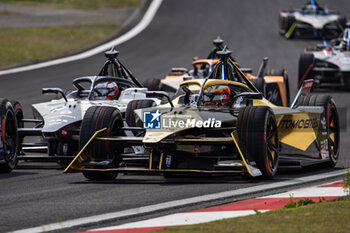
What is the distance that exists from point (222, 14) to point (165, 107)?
29422 mm

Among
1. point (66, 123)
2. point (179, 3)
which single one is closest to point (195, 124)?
point (66, 123)

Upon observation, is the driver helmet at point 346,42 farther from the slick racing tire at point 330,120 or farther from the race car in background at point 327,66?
the slick racing tire at point 330,120

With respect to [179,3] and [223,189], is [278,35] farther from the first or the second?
[223,189]

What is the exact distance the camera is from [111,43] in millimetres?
31906

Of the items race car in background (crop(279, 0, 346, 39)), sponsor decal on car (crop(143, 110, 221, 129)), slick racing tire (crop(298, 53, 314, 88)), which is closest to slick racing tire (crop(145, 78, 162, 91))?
slick racing tire (crop(298, 53, 314, 88))

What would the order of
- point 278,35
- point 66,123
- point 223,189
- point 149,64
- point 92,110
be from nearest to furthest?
point 223,189
point 92,110
point 66,123
point 149,64
point 278,35

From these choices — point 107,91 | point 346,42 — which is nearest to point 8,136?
point 107,91

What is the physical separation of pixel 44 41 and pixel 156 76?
8136 millimetres

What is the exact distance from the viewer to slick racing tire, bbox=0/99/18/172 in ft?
36.5

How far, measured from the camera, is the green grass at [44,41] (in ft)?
94.0

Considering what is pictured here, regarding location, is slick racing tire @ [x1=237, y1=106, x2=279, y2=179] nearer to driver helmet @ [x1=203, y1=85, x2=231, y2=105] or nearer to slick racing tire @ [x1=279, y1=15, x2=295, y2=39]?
driver helmet @ [x1=203, y1=85, x2=231, y2=105]

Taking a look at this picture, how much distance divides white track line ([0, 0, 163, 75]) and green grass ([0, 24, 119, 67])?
2.54 ft

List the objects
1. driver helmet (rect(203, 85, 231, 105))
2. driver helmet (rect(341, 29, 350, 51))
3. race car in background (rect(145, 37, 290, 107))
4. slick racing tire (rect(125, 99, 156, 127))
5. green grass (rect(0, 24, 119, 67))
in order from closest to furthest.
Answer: driver helmet (rect(203, 85, 231, 105)), slick racing tire (rect(125, 99, 156, 127)), race car in background (rect(145, 37, 290, 107)), driver helmet (rect(341, 29, 350, 51)), green grass (rect(0, 24, 119, 67))

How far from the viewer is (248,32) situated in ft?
114
